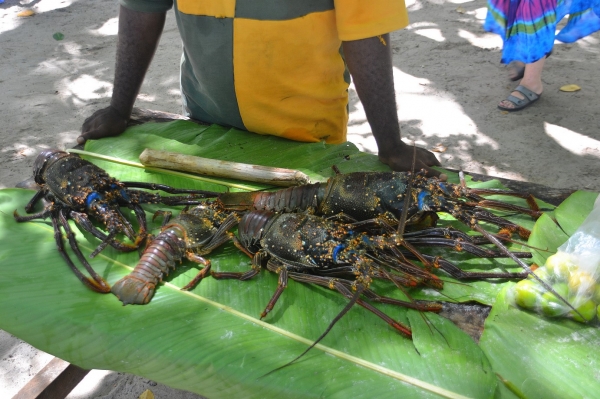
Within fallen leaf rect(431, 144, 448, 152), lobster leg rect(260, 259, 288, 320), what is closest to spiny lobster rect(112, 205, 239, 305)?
lobster leg rect(260, 259, 288, 320)

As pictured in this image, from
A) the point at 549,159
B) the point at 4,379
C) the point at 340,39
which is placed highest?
the point at 340,39

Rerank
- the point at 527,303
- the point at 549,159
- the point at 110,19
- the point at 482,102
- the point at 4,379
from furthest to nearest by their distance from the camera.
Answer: the point at 110,19 < the point at 482,102 < the point at 549,159 < the point at 4,379 < the point at 527,303

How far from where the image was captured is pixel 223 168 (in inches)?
119

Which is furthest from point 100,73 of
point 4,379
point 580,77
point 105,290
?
point 580,77

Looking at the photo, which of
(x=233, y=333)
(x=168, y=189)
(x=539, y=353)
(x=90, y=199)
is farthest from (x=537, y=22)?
(x=233, y=333)

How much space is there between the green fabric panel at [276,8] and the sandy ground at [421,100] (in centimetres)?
257

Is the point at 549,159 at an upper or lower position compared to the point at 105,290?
lower

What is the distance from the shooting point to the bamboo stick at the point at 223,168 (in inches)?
114

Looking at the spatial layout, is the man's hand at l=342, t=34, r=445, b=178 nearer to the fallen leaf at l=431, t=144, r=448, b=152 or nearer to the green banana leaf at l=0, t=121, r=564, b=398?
the green banana leaf at l=0, t=121, r=564, b=398

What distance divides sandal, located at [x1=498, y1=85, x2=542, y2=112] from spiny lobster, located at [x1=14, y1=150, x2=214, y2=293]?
4790mm

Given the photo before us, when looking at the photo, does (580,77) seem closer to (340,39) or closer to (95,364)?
(340,39)

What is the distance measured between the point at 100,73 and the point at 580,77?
7024 millimetres

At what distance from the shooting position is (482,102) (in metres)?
6.55

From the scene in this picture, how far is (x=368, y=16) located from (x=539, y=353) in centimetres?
185
